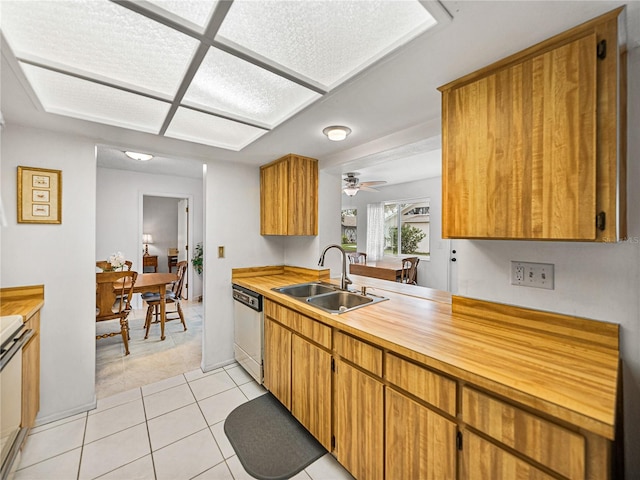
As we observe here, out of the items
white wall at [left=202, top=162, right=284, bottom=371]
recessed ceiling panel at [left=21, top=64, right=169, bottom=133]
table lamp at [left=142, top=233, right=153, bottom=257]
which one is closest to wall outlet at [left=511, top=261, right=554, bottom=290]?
recessed ceiling panel at [left=21, top=64, right=169, bottom=133]

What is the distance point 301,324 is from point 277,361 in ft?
1.71

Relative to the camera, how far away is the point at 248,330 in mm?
2564

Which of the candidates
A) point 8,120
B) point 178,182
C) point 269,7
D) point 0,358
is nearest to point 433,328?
point 269,7

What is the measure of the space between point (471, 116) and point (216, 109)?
147 centimetres

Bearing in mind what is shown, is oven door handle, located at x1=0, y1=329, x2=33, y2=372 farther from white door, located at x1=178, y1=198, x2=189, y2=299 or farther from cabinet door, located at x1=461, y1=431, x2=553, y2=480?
white door, located at x1=178, y1=198, x2=189, y2=299

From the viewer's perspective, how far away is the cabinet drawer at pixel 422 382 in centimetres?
103

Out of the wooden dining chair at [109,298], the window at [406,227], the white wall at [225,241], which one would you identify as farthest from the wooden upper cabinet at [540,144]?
the window at [406,227]

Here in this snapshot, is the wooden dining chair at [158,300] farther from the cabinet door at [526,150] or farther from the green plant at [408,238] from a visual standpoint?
the green plant at [408,238]

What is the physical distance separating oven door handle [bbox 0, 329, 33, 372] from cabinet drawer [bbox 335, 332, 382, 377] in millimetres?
1577

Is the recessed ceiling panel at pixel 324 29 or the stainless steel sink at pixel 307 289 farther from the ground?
the recessed ceiling panel at pixel 324 29

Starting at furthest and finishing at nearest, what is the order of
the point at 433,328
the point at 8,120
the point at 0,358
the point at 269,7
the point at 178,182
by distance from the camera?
1. the point at 178,182
2. the point at 8,120
3. the point at 433,328
4. the point at 0,358
5. the point at 269,7

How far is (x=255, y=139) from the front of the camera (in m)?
2.22

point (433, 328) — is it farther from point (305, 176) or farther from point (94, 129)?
point (94, 129)

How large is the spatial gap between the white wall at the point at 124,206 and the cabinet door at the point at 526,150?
5.06 metres
